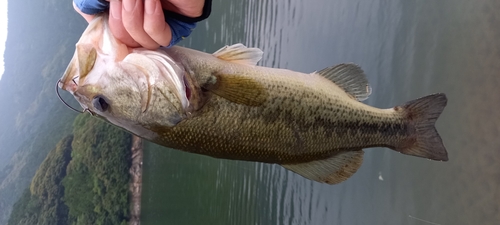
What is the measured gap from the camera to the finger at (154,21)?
1.25 meters

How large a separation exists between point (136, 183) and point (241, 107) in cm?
1238

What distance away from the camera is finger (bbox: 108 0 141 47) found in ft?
4.26

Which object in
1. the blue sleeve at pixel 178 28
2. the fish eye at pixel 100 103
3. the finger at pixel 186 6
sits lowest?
the fish eye at pixel 100 103

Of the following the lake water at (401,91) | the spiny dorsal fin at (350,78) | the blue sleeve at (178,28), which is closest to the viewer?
the blue sleeve at (178,28)

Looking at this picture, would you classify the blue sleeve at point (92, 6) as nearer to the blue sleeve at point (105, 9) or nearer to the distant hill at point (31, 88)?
the blue sleeve at point (105, 9)

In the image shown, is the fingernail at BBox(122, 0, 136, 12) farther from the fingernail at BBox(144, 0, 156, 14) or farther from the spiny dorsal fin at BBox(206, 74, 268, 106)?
the spiny dorsal fin at BBox(206, 74, 268, 106)

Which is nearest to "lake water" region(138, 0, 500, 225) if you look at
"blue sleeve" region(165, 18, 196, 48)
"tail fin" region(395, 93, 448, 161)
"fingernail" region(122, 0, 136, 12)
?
"tail fin" region(395, 93, 448, 161)

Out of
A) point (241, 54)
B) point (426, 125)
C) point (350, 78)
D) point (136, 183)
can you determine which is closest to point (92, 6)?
point (241, 54)

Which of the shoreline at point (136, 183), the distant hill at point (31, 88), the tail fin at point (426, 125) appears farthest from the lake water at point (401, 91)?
the distant hill at point (31, 88)

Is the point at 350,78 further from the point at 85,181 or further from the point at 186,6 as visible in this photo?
the point at 85,181

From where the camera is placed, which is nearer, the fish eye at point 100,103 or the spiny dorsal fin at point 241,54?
the fish eye at point 100,103

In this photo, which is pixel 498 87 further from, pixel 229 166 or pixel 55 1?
pixel 55 1

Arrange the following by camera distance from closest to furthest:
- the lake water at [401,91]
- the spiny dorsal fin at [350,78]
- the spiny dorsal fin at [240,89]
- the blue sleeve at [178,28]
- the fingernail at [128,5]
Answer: the fingernail at [128,5] < the blue sleeve at [178,28] < the spiny dorsal fin at [240,89] < the spiny dorsal fin at [350,78] < the lake water at [401,91]

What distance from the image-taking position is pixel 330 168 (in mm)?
1704
